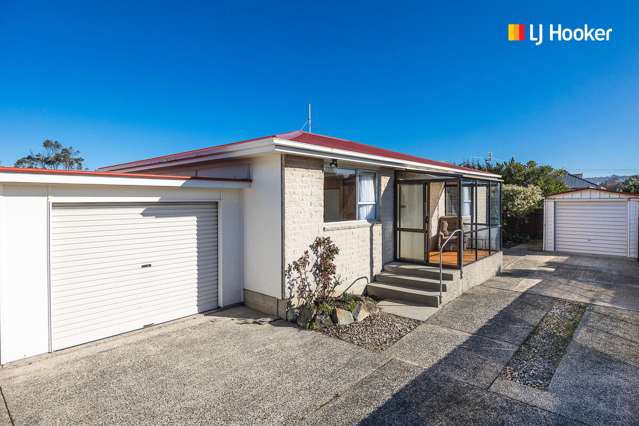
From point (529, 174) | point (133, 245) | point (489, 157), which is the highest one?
point (489, 157)

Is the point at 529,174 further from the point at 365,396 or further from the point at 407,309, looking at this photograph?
the point at 365,396

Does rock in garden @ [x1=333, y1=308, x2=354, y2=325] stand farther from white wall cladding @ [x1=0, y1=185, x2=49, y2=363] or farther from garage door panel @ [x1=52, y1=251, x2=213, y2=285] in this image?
white wall cladding @ [x1=0, y1=185, x2=49, y2=363]

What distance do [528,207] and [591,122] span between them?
6336 millimetres

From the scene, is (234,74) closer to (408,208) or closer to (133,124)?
(133,124)

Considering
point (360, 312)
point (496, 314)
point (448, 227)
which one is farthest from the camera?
point (448, 227)

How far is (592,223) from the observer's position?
1370 cm

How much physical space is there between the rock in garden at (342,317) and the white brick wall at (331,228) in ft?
4.09

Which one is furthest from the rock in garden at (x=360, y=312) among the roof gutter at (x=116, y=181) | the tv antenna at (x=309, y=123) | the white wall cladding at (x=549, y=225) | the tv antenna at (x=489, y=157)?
the tv antenna at (x=489, y=157)

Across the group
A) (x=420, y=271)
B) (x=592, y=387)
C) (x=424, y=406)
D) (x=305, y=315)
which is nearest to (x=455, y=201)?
(x=420, y=271)

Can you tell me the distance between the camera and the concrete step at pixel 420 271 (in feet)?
25.7

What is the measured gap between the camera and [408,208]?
898 centimetres

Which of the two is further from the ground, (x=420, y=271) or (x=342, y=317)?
(x=420, y=271)

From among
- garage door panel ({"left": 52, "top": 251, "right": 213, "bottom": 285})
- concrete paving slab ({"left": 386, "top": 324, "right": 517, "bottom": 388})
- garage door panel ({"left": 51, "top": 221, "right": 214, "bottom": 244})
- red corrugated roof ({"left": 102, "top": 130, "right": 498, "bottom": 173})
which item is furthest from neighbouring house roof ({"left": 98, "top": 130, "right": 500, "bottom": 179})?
concrete paving slab ({"left": 386, "top": 324, "right": 517, "bottom": 388})

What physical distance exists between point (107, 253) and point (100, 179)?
4.07 feet
